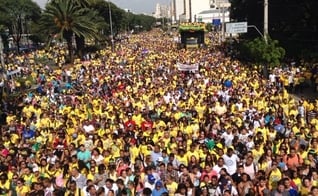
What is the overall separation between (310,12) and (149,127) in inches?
1095

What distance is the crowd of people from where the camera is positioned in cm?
898

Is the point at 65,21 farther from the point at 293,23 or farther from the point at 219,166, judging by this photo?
the point at 219,166

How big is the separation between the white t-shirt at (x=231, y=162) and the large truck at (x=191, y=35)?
48.1m

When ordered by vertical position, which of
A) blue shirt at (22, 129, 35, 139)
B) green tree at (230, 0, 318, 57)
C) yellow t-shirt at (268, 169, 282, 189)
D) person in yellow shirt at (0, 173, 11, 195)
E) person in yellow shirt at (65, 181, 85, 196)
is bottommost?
blue shirt at (22, 129, 35, 139)

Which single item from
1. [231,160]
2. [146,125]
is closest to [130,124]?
[146,125]

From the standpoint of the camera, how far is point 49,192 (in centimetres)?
923

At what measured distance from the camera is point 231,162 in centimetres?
1003

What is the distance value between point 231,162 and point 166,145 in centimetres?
200

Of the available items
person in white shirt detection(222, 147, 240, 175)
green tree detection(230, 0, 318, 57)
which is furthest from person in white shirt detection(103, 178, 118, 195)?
green tree detection(230, 0, 318, 57)

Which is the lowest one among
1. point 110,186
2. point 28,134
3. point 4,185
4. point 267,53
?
point 28,134

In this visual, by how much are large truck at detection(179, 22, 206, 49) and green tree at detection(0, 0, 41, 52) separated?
1271 inches

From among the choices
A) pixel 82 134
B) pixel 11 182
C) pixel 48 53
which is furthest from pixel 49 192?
pixel 48 53

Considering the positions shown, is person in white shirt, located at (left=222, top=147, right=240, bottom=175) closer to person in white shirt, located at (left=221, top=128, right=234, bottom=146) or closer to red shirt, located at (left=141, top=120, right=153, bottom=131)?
person in white shirt, located at (left=221, top=128, right=234, bottom=146)

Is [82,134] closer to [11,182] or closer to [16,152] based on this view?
[16,152]
